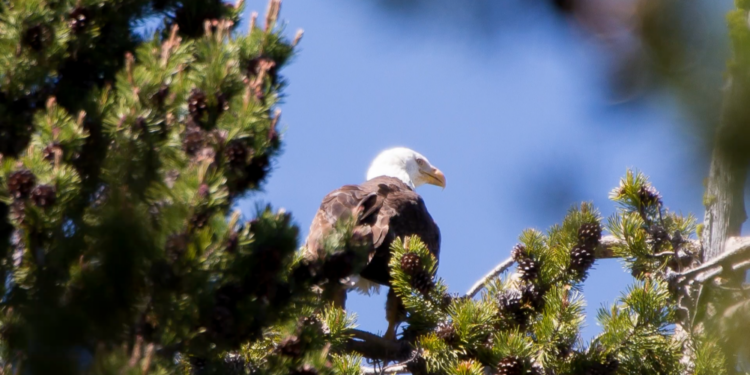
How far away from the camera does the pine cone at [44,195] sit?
312 cm

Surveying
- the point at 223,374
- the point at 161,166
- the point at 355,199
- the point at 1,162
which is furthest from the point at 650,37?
the point at 355,199

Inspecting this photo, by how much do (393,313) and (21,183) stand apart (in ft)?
10.5

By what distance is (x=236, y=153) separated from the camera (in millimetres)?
3404

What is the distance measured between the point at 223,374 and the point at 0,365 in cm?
88

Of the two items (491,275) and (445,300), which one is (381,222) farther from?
(445,300)

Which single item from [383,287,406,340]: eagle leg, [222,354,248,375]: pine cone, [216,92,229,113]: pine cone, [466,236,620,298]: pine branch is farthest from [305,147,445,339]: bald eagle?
[216,92,229,113]: pine cone

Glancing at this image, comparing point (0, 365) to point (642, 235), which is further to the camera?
point (642, 235)

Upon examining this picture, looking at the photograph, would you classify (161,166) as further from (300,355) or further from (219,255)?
(300,355)

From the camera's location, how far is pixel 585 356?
132 inches

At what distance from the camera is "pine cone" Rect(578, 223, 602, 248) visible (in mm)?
3604

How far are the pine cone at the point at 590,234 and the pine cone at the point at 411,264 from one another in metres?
0.75

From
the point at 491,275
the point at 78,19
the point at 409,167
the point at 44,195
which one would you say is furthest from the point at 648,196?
the point at 409,167

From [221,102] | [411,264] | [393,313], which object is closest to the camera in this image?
[221,102]

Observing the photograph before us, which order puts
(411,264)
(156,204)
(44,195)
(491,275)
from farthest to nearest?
(491,275)
(411,264)
(44,195)
(156,204)
